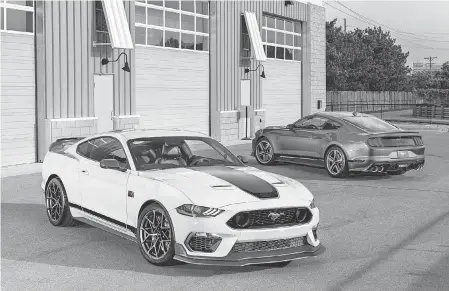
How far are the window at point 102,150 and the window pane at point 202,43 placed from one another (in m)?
16.3

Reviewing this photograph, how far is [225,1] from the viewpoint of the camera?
2564cm

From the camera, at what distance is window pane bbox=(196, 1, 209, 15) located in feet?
80.4

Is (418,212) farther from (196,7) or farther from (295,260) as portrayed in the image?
(196,7)

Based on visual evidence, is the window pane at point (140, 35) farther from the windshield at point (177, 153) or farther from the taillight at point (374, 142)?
the windshield at point (177, 153)

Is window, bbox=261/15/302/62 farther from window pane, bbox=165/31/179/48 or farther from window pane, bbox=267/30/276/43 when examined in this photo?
window pane, bbox=165/31/179/48

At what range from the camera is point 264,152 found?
55.2 feet

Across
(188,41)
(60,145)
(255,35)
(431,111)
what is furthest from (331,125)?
(431,111)

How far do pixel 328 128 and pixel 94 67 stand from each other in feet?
25.1

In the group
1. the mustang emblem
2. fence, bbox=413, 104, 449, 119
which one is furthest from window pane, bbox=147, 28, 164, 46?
fence, bbox=413, 104, 449, 119

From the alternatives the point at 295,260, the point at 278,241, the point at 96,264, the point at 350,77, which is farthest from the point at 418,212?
the point at 350,77

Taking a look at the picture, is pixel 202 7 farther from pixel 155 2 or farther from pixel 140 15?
pixel 140 15

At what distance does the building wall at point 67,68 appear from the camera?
17625mm

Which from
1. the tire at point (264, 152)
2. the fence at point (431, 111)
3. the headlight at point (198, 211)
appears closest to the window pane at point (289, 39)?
the tire at point (264, 152)

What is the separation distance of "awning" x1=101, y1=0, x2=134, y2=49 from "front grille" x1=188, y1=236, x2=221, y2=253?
43.6 ft
